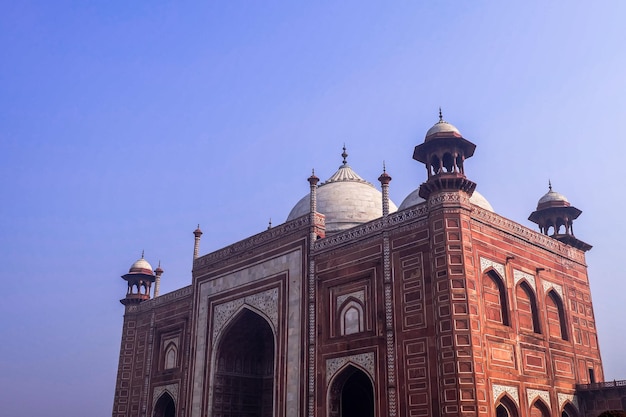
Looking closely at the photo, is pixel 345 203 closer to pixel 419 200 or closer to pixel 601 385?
pixel 419 200

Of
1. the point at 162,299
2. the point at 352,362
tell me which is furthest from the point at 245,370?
the point at 352,362

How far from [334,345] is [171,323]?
30.2 ft

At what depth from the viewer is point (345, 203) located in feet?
70.6

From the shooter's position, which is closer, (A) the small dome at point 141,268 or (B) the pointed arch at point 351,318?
(B) the pointed arch at point 351,318

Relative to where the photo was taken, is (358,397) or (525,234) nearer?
(525,234)

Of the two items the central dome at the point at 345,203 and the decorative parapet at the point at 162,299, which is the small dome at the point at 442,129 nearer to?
the central dome at the point at 345,203

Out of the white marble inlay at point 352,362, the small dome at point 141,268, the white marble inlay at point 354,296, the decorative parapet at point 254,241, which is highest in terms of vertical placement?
the small dome at point 141,268

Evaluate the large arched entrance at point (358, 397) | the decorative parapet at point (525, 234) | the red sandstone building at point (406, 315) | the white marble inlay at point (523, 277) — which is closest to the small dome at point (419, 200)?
the red sandstone building at point (406, 315)

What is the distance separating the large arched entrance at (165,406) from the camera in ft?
73.2

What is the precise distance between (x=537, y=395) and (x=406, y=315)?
11.9ft

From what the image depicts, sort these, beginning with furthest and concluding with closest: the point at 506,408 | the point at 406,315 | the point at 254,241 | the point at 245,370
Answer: the point at 245,370 < the point at 254,241 < the point at 406,315 < the point at 506,408

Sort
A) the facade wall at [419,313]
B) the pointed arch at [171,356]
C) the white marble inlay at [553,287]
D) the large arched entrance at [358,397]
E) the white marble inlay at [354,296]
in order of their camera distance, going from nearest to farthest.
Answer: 1. the facade wall at [419,313]
2. the white marble inlay at [354,296]
3. the white marble inlay at [553,287]
4. the large arched entrance at [358,397]
5. the pointed arch at [171,356]

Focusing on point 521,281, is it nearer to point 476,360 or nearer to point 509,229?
point 509,229

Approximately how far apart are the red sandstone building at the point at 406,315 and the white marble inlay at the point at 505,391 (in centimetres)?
4
